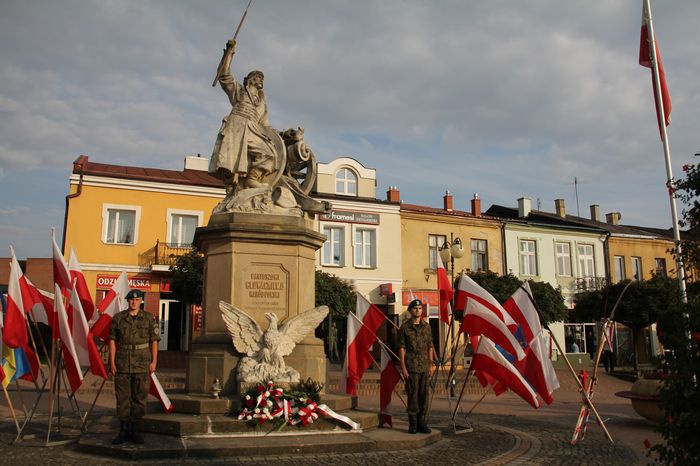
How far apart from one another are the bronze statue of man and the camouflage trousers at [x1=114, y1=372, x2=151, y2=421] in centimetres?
366

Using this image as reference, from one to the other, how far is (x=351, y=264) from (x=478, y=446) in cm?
2614

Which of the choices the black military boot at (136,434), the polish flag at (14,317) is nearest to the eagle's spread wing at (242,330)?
the black military boot at (136,434)

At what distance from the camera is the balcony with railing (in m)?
30.0

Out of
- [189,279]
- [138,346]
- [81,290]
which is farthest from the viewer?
[189,279]

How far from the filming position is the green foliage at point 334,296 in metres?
26.8

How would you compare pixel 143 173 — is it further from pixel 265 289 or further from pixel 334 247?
pixel 265 289

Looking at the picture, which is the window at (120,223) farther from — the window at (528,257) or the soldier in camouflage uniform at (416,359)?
the soldier in camouflage uniform at (416,359)

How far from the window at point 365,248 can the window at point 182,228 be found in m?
8.80

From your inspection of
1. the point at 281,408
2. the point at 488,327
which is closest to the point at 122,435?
the point at 281,408

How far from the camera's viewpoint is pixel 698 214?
793cm

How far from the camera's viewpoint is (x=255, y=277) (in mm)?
9219

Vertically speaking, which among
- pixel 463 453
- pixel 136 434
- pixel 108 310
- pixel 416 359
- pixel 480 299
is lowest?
pixel 463 453

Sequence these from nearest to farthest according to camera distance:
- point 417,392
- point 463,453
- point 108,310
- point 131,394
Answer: point 131,394 → point 463,453 → point 417,392 → point 108,310

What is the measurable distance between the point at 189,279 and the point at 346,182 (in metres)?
12.9
